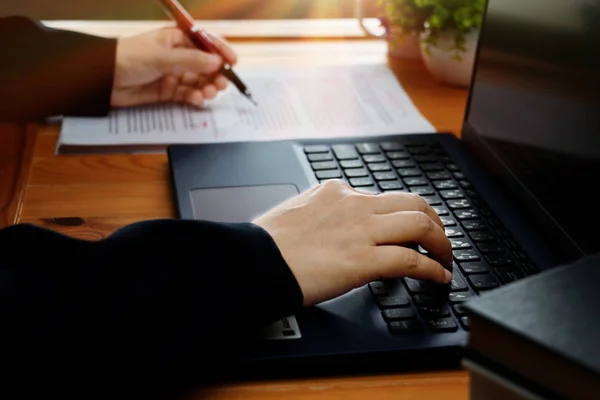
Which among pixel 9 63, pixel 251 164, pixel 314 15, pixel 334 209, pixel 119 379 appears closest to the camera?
pixel 119 379

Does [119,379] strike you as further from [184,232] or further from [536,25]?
[536,25]

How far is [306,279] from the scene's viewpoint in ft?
2.12

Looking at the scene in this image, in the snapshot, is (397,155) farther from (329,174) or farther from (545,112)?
(545,112)

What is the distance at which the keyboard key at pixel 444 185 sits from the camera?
0.88 metres

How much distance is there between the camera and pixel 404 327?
62cm

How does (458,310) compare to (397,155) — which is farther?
(397,155)

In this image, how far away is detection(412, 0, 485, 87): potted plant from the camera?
1206mm

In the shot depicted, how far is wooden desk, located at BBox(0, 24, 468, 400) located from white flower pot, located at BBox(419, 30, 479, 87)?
0.13 feet

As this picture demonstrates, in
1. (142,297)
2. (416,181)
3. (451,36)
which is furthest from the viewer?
(451,36)

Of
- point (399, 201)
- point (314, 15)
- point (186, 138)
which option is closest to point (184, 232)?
point (399, 201)

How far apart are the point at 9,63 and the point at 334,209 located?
0.68 m

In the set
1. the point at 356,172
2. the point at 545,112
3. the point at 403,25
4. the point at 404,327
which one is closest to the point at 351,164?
the point at 356,172

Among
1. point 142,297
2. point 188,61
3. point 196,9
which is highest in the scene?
point 142,297

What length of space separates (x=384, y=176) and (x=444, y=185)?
0.07 m
